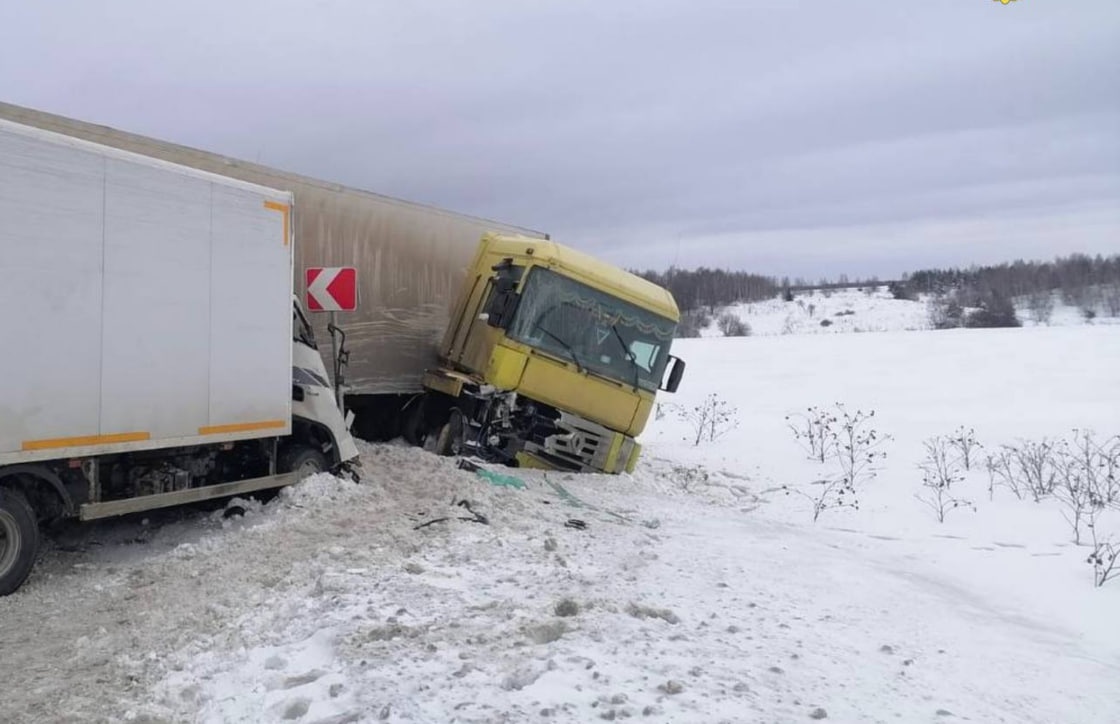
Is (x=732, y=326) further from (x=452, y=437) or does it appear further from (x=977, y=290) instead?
(x=452, y=437)

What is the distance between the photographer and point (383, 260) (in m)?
11.2

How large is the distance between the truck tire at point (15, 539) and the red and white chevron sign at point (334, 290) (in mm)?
4579

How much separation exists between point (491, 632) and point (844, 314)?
78.7 meters

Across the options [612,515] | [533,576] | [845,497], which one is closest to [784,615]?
[533,576]

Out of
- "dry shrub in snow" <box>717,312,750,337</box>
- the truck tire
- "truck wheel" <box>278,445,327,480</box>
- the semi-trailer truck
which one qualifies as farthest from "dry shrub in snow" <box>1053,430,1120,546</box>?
"dry shrub in snow" <box>717,312,750,337</box>

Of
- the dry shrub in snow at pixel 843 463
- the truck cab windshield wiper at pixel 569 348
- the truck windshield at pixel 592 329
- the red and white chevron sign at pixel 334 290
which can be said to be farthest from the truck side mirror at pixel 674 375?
the red and white chevron sign at pixel 334 290

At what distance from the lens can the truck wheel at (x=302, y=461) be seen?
754 cm

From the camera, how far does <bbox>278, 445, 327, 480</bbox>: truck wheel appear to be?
7.54 metres

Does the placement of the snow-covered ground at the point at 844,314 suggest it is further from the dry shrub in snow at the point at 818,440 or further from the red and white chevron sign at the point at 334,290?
the red and white chevron sign at the point at 334,290

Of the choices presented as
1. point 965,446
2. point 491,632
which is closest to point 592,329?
point 491,632

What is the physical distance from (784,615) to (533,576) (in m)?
1.56

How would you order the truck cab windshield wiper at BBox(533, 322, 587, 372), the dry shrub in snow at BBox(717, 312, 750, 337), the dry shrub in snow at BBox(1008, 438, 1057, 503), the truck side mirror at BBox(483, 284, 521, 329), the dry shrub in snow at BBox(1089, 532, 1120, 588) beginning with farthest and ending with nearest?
the dry shrub in snow at BBox(717, 312, 750, 337) → the dry shrub in snow at BBox(1008, 438, 1057, 503) → the truck cab windshield wiper at BBox(533, 322, 587, 372) → the truck side mirror at BBox(483, 284, 521, 329) → the dry shrub in snow at BBox(1089, 532, 1120, 588)

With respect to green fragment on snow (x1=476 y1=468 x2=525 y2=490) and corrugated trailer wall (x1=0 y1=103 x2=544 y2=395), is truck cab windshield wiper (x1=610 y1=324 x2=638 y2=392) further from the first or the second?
corrugated trailer wall (x1=0 y1=103 x2=544 y2=395)

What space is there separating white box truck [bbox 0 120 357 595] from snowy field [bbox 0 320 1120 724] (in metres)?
0.52
